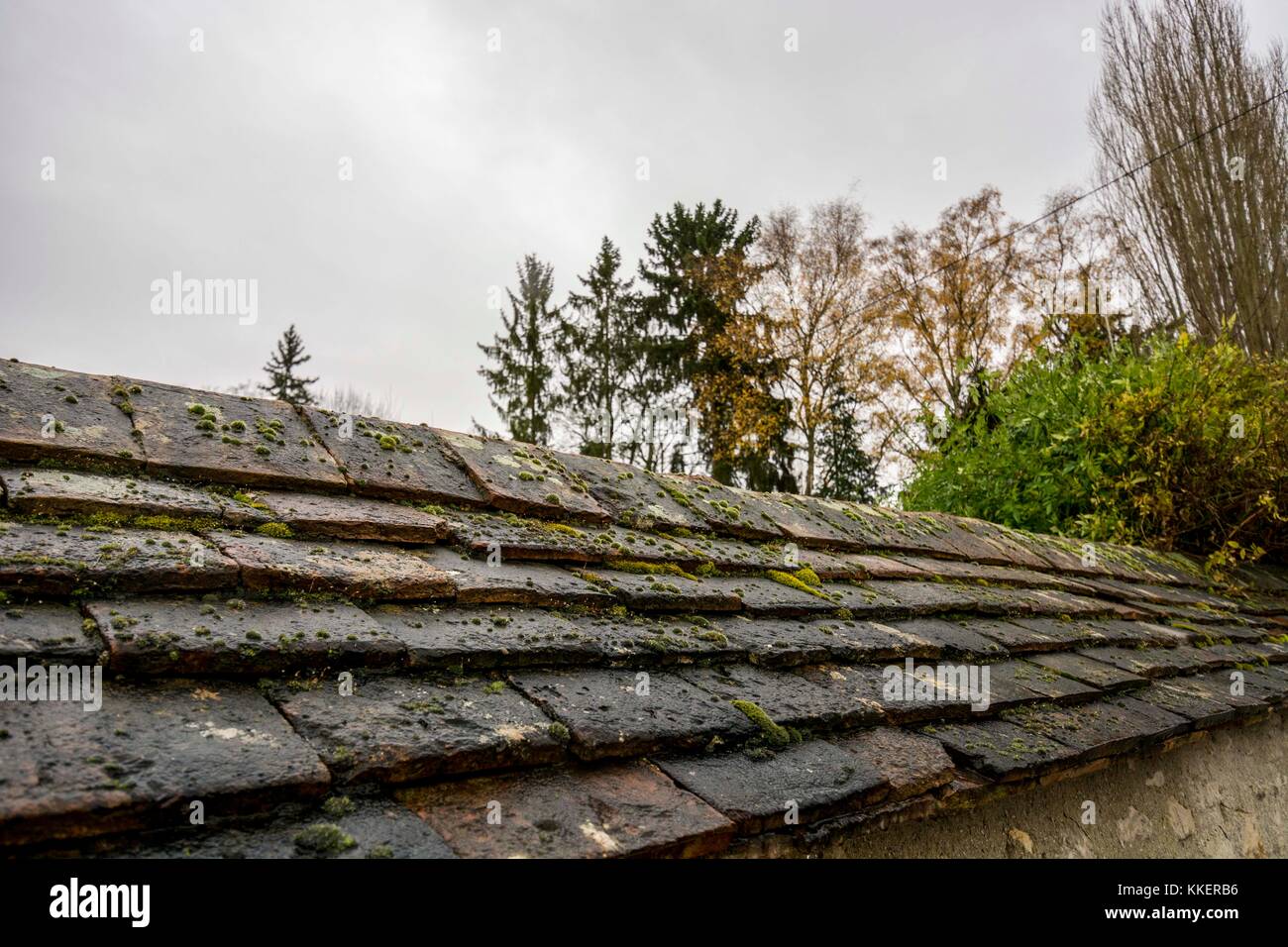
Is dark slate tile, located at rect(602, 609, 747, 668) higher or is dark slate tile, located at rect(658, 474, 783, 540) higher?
dark slate tile, located at rect(658, 474, 783, 540)

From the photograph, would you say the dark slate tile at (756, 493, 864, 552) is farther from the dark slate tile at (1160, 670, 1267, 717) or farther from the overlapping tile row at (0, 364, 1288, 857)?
the dark slate tile at (1160, 670, 1267, 717)

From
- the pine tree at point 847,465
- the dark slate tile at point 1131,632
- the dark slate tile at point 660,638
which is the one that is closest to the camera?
the dark slate tile at point 660,638

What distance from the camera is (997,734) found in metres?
1.67

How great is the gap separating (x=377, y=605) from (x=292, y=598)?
0.15 meters

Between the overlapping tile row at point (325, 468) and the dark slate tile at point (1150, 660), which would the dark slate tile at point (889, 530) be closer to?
the overlapping tile row at point (325, 468)

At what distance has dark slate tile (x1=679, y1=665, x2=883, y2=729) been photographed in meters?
1.41

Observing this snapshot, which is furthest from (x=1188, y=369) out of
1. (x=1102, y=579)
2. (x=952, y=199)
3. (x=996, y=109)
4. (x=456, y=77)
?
(x=952, y=199)

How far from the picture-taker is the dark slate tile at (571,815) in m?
0.88

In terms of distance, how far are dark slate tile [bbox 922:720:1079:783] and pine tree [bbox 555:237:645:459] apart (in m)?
22.5

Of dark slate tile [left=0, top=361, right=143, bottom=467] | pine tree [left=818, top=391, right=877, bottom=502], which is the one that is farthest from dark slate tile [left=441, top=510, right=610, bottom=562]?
pine tree [left=818, top=391, right=877, bottom=502]

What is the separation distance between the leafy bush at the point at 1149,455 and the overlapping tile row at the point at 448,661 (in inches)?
108

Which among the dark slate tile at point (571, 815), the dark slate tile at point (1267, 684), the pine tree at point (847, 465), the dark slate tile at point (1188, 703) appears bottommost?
the dark slate tile at point (1267, 684)

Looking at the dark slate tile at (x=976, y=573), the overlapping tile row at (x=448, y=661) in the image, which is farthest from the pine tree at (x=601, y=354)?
the overlapping tile row at (x=448, y=661)

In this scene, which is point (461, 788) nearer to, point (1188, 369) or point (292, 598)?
point (292, 598)
